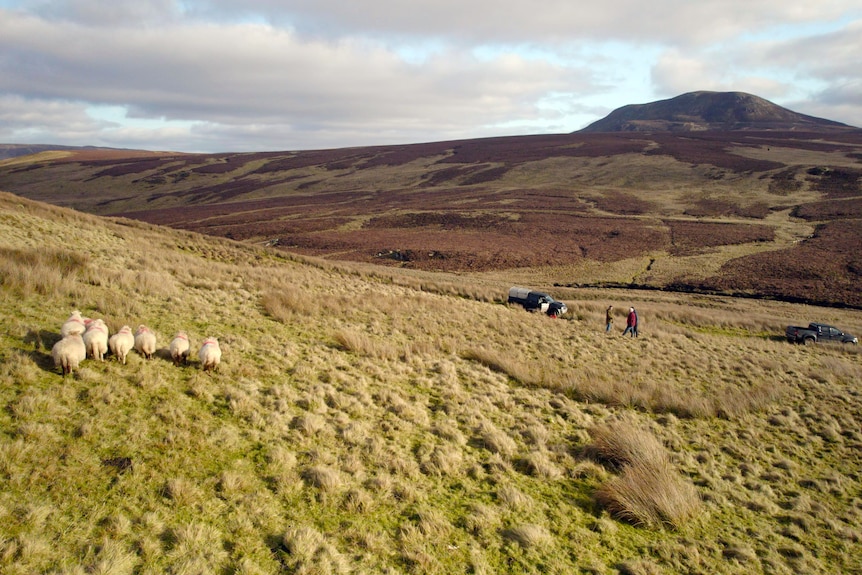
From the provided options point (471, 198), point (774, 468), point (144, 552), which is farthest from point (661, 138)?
point (144, 552)

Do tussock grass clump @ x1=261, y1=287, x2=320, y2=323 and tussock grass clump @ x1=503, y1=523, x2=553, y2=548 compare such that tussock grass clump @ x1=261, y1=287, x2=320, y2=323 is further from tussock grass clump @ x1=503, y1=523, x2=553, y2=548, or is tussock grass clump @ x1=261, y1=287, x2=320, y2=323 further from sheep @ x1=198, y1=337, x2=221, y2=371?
tussock grass clump @ x1=503, y1=523, x2=553, y2=548

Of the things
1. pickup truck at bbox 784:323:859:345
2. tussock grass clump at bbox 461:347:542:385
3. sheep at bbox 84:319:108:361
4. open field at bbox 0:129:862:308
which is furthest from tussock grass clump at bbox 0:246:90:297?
open field at bbox 0:129:862:308

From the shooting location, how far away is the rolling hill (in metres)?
45.6

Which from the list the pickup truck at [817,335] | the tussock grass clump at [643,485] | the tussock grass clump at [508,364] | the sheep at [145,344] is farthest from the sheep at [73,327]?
the pickup truck at [817,335]

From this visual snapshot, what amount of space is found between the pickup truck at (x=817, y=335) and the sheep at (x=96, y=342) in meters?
28.4

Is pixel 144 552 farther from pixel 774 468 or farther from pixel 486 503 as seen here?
pixel 774 468

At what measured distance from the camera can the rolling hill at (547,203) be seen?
45.6 metres

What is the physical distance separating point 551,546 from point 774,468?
632cm

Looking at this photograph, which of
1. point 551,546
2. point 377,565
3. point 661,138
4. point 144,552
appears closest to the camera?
point 144,552

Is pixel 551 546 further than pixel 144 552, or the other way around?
pixel 551 546

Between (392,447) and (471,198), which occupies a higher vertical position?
(471,198)

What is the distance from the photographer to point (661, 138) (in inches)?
4668

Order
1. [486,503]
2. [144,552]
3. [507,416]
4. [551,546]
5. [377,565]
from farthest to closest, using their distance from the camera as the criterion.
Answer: [507,416]
[486,503]
[551,546]
[377,565]
[144,552]

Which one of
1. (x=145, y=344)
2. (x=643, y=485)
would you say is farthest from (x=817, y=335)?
(x=145, y=344)
